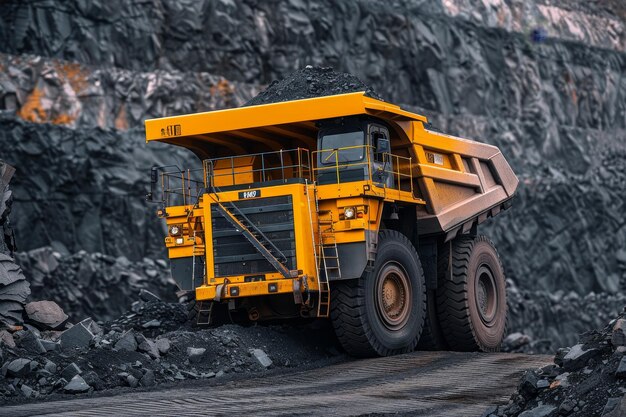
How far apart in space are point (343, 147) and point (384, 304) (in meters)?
2.06

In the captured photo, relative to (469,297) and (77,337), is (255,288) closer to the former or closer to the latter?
(77,337)

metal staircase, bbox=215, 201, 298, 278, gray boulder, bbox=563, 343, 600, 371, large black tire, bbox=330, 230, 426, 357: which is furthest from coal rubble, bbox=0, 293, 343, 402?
gray boulder, bbox=563, 343, 600, 371

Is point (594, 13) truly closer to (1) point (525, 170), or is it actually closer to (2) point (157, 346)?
(1) point (525, 170)

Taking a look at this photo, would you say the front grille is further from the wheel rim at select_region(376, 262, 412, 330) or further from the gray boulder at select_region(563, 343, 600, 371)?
the gray boulder at select_region(563, 343, 600, 371)

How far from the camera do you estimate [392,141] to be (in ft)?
50.6

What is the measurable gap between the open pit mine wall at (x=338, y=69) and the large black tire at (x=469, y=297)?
12.8 meters

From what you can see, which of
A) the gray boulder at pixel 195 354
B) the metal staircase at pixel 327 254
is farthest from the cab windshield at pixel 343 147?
the gray boulder at pixel 195 354

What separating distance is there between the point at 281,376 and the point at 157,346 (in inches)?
58.1

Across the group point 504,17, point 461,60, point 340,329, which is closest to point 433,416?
point 340,329

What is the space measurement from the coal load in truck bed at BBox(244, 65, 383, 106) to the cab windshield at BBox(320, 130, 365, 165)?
109cm

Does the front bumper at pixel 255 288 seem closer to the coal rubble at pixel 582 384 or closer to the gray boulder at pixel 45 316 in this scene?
the gray boulder at pixel 45 316

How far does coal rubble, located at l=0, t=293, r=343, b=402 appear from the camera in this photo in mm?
11719

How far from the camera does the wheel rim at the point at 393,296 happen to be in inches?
570

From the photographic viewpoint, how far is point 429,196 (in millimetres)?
15664
